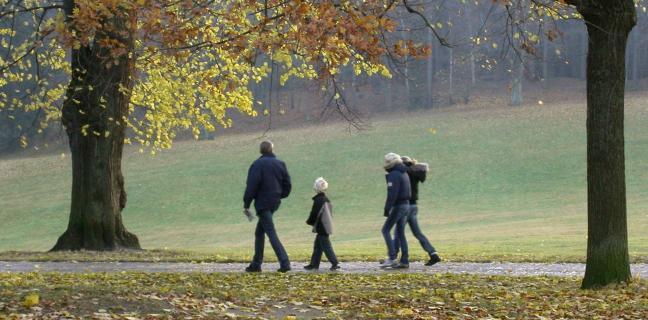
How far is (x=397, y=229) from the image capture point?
56.0 feet

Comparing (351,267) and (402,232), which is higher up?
(402,232)

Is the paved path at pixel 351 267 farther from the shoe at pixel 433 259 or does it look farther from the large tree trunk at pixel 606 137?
the large tree trunk at pixel 606 137

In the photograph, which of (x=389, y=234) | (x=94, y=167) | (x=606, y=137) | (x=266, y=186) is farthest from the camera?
(x=94, y=167)

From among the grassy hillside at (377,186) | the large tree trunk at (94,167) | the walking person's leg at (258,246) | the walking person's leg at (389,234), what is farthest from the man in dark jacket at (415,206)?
the large tree trunk at (94,167)

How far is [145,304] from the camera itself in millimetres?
9953

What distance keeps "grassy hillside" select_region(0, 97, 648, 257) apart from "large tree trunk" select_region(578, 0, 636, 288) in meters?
9.94

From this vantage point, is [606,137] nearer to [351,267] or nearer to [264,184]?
[264,184]

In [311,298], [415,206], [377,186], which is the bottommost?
[311,298]

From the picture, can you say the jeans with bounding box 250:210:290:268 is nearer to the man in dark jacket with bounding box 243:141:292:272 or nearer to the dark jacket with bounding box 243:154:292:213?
the man in dark jacket with bounding box 243:141:292:272

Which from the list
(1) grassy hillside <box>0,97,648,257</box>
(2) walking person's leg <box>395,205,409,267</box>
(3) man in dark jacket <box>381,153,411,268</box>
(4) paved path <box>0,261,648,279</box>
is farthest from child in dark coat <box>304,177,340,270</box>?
(1) grassy hillside <box>0,97,648,257</box>

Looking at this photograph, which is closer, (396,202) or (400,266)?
(396,202)

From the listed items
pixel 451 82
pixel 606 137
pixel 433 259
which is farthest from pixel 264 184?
pixel 451 82

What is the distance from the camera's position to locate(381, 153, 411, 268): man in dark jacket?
16641 mm

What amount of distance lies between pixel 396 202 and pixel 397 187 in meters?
0.26
